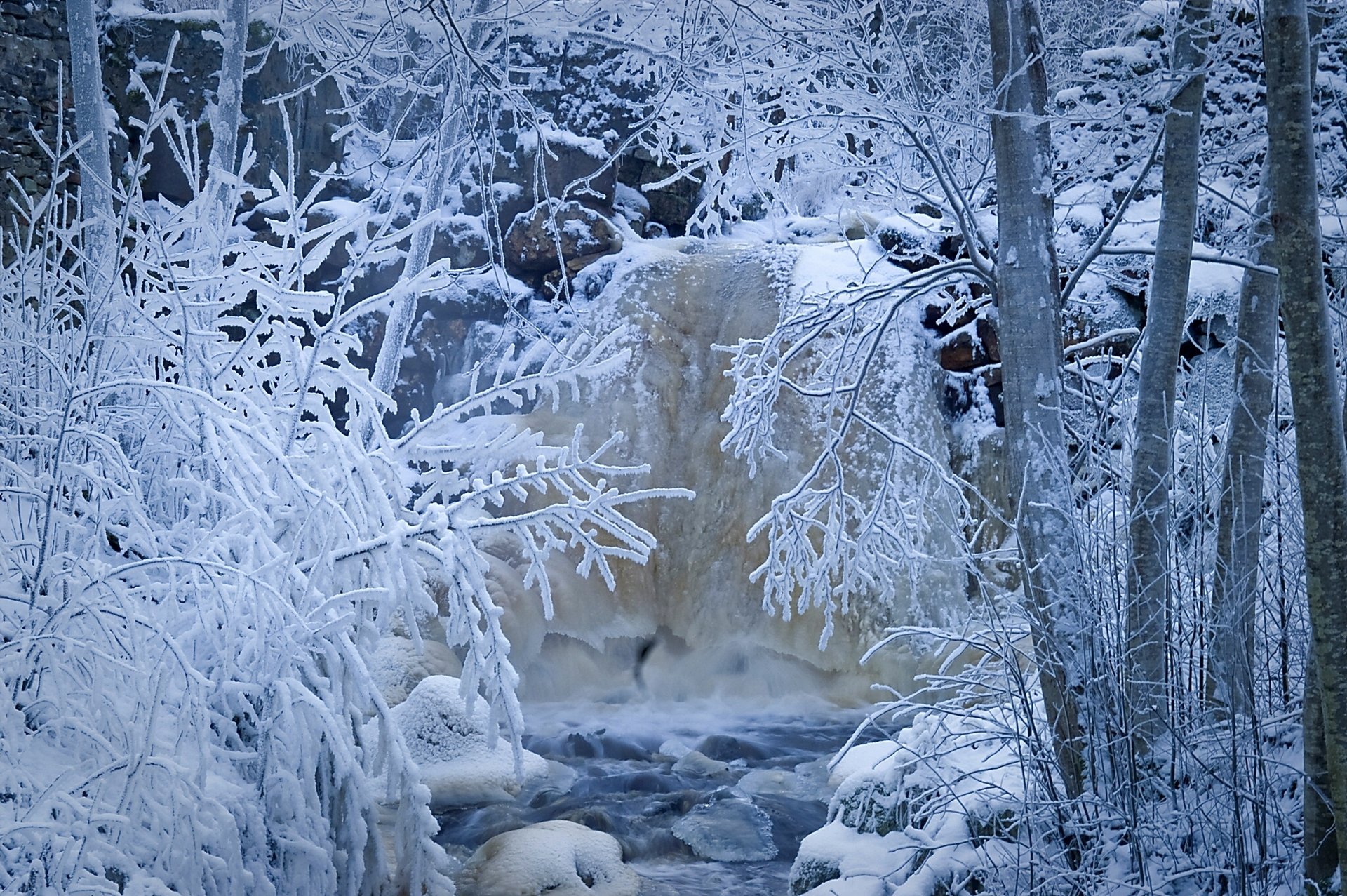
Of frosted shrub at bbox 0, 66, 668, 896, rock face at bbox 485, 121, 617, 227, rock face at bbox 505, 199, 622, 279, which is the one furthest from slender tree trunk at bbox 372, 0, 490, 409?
rock face at bbox 485, 121, 617, 227

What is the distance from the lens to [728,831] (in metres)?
5.59

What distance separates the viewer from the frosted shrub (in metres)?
2.79

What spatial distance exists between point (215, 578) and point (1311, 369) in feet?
8.94

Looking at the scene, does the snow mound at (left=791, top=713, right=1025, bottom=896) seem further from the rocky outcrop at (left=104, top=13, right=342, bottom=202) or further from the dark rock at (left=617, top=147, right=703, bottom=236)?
the rocky outcrop at (left=104, top=13, right=342, bottom=202)

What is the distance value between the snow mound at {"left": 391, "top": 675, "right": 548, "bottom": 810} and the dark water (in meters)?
0.14

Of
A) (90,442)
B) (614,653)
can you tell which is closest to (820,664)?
(614,653)

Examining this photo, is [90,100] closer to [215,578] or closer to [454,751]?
[215,578]

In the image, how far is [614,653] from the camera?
8.13 metres

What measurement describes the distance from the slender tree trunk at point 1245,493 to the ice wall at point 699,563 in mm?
3975

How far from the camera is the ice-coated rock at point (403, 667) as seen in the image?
6.73 m

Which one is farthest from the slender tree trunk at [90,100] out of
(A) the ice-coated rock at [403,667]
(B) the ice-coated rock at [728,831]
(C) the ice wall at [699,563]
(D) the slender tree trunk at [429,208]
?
(B) the ice-coated rock at [728,831]

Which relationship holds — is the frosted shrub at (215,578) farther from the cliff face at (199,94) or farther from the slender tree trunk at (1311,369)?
the cliff face at (199,94)

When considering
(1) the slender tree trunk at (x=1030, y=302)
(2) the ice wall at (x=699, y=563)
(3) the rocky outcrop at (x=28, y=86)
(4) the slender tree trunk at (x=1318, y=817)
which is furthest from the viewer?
(3) the rocky outcrop at (x=28, y=86)

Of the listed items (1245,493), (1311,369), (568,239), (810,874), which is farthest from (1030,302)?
(568,239)
